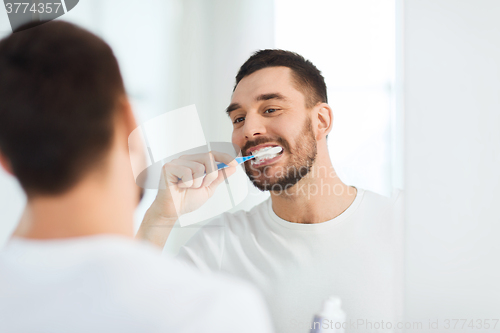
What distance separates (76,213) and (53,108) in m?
0.13

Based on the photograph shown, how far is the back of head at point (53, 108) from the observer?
415 mm

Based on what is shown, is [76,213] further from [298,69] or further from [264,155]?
[298,69]

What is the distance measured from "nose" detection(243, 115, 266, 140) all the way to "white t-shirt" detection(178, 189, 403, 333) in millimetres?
133

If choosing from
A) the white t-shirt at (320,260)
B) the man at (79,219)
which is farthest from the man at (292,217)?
the man at (79,219)

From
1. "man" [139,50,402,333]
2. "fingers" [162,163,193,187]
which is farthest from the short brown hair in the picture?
"fingers" [162,163,193,187]

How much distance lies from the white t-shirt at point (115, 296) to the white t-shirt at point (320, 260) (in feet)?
0.83

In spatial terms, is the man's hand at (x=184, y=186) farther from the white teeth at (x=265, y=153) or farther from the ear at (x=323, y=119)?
the ear at (x=323, y=119)

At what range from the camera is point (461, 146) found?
2.12 ft

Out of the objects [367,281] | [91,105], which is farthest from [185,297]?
[367,281]

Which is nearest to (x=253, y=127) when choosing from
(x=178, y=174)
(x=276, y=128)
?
(x=276, y=128)

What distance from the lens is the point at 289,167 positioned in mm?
657

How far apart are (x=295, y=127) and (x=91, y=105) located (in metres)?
0.36

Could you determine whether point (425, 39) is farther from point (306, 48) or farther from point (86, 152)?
point (86, 152)

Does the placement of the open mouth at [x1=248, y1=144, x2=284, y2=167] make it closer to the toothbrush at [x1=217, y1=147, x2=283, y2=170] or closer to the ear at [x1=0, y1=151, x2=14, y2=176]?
the toothbrush at [x1=217, y1=147, x2=283, y2=170]
